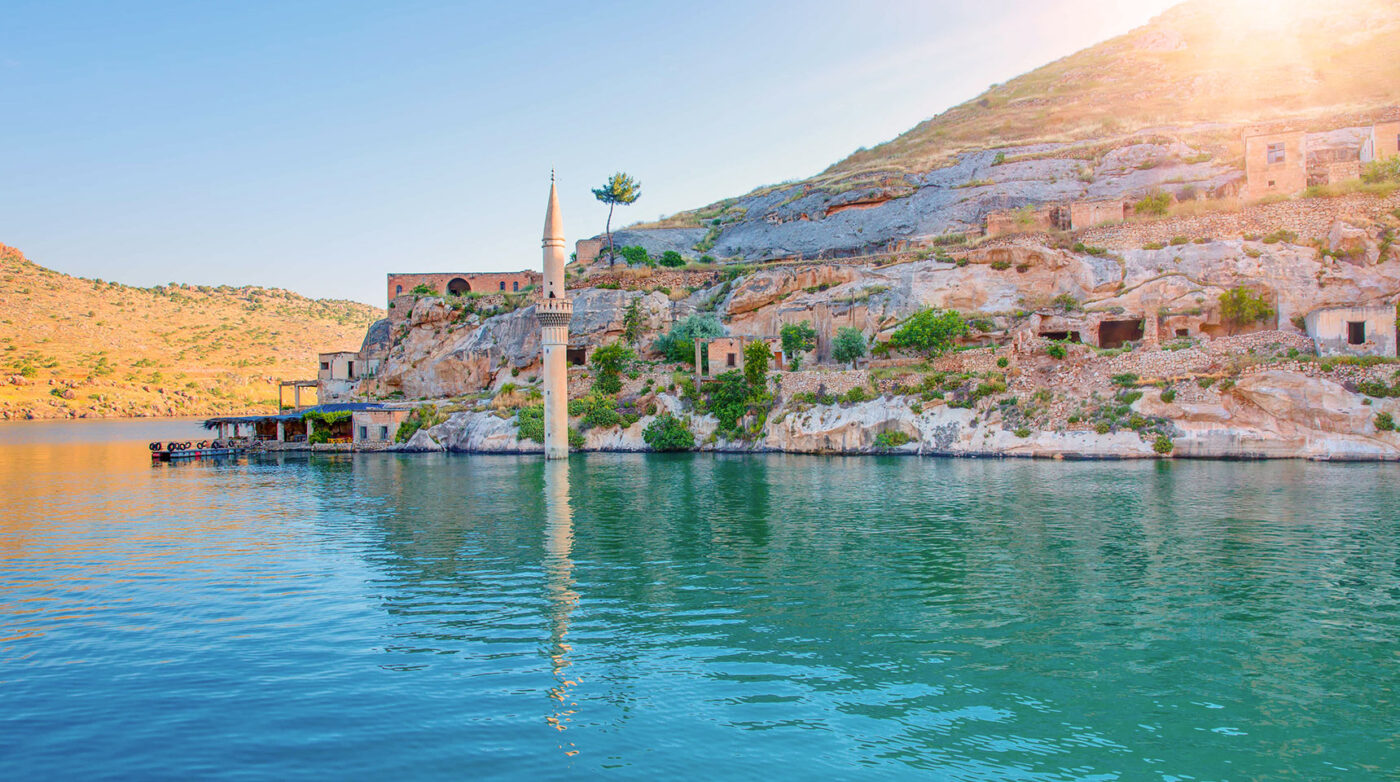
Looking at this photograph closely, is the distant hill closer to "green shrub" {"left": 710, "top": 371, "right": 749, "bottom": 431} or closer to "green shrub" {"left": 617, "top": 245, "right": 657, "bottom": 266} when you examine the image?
"green shrub" {"left": 617, "top": 245, "right": 657, "bottom": 266}

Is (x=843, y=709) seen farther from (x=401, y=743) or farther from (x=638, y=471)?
(x=638, y=471)

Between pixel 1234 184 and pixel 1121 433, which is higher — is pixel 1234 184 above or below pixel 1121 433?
above

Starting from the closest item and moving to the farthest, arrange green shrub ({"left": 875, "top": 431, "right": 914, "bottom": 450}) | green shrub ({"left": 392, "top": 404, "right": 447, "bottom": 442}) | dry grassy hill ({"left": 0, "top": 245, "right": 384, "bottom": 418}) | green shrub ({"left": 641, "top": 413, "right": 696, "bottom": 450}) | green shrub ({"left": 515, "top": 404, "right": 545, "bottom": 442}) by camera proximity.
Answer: green shrub ({"left": 875, "top": 431, "right": 914, "bottom": 450}) → green shrub ({"left": 641, "top": 413, "right": 696, "bottom": 450}) → green shrub ({"left": 515, "top": 404, "right": 545, "bottom": 442}) → green shrub ({"left": 392, "top": 404, "right": 447, "bottom": 442}) → dry grassy hill ({"left": 0, "top": 245, "right": 384, "bottom": 418})

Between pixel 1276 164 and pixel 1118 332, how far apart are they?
1199 cm

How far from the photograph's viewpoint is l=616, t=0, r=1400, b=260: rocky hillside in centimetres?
5625

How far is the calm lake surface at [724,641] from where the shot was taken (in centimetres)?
822

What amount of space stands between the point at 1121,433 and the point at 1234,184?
21868 millimetres

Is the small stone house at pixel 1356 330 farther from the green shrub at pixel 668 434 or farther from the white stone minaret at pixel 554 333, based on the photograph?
the white stone minaret at pixel 554 333

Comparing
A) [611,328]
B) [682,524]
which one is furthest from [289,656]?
[611,328]

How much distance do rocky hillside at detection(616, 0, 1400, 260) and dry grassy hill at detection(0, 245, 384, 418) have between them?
64.6 m

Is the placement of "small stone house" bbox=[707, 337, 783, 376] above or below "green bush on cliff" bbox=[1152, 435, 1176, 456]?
above

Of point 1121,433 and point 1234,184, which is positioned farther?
point 1234,184

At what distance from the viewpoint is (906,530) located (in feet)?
63.9

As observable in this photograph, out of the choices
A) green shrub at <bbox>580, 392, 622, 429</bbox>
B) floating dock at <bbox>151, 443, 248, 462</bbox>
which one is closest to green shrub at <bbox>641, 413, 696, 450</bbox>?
green shrub at <bbox>580, 392, 622, 429</bbox>
